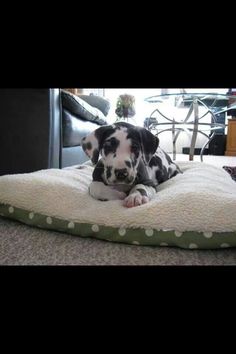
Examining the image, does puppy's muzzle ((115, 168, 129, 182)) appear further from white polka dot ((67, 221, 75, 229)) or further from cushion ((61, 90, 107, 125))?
cushion ((61, 90, 107, 125))

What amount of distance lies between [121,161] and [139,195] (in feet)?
0.43

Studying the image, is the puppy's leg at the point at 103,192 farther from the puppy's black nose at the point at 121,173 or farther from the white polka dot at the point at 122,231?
the white polka dot at the point at 122,231

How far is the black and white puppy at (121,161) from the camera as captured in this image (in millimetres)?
Result: 1085

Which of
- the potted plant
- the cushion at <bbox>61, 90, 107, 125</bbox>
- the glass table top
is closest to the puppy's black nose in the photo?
→ the cushion at <bbox>61, 90, 107, 125</bbox>

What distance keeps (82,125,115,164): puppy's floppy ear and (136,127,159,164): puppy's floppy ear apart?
0.12 meters

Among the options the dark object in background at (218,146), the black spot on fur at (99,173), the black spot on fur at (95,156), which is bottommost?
the dark object in background at (218,146)

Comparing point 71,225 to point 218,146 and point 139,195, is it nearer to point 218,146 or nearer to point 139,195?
point 139,195

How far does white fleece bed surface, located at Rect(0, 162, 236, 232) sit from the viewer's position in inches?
33.4

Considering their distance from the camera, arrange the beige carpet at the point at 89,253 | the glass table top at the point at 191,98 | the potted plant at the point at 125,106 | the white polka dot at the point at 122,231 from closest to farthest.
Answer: the beige carpet at the point at 89,253 → the white polka dot at the point at 122,231 → the glass table top at the point at 191,98 → the potted plant at the point at 125,106

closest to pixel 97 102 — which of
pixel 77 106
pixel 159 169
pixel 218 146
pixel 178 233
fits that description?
pixel 77 106

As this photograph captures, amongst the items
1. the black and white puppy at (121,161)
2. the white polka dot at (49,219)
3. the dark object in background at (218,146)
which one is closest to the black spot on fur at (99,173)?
the black and white puppy at (121,161)
